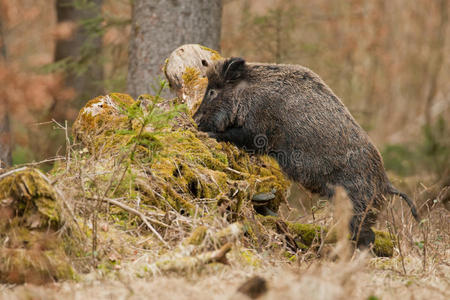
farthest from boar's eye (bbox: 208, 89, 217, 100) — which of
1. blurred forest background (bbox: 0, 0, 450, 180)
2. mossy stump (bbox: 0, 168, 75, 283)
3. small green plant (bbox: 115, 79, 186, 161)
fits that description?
mossy stump (bbox: 0, 168, 75, 283)

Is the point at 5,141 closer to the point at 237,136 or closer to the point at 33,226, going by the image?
the point at 237,136

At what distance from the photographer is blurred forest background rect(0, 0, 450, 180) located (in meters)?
9.47

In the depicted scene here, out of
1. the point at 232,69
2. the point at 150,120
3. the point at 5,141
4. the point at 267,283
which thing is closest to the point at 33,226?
the point at 150,120

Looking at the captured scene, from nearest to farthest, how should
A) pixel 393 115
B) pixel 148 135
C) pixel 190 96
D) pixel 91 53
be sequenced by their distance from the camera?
pixel 148 135, pixel 190 96, pixel 91 53, pixel 393 115

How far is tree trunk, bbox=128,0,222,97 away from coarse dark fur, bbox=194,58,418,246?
2.29 metres

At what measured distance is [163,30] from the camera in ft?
25.5

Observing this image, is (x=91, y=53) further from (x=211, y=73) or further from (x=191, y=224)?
(x=191, y=224)

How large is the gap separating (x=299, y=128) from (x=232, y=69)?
109 centimetres

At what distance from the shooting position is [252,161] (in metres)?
5.87

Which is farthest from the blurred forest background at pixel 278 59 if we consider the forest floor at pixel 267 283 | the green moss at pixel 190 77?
the green moss at pixel 190 77

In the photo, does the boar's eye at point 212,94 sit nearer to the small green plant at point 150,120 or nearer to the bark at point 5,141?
the small green plant at point 150,120

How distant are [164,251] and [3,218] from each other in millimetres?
1177

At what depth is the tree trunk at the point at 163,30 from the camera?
7734 millimetres

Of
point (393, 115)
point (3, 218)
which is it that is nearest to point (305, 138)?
point (3, 218)
